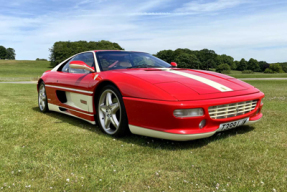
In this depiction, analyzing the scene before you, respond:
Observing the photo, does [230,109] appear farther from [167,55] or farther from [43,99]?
[167,55]

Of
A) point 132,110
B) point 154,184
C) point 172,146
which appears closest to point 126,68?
point 132,110

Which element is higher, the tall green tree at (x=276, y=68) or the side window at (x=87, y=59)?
the side window at (x=87, y=59)

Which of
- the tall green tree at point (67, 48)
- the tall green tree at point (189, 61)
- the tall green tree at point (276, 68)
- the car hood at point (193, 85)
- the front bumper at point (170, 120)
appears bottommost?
the tall green tree at point (276, 68)

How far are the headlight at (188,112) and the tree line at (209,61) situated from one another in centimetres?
5934

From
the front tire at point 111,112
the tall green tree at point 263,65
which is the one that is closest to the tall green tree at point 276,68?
the tall green tree at point 263,65

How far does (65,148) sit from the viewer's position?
9.26ft

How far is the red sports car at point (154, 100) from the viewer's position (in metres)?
2.58

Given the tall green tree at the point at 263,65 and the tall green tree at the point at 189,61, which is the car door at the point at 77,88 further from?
the tall green tree at the point at 263,65

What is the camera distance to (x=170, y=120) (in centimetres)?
257

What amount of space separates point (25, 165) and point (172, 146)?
5.09 feet

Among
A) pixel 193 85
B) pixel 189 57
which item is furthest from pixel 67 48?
pixel 193 85

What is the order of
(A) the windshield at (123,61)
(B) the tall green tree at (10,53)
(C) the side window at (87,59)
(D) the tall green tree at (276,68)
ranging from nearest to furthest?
(A) the windshield at (123,61)
(C) the side window at (87,59)
(D) the tall green tree at (276,68)
(B) the tall green tree at (10,53)

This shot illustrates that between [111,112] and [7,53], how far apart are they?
4871 inches

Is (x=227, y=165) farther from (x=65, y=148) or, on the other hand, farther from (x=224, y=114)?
(x=65, y=148)
